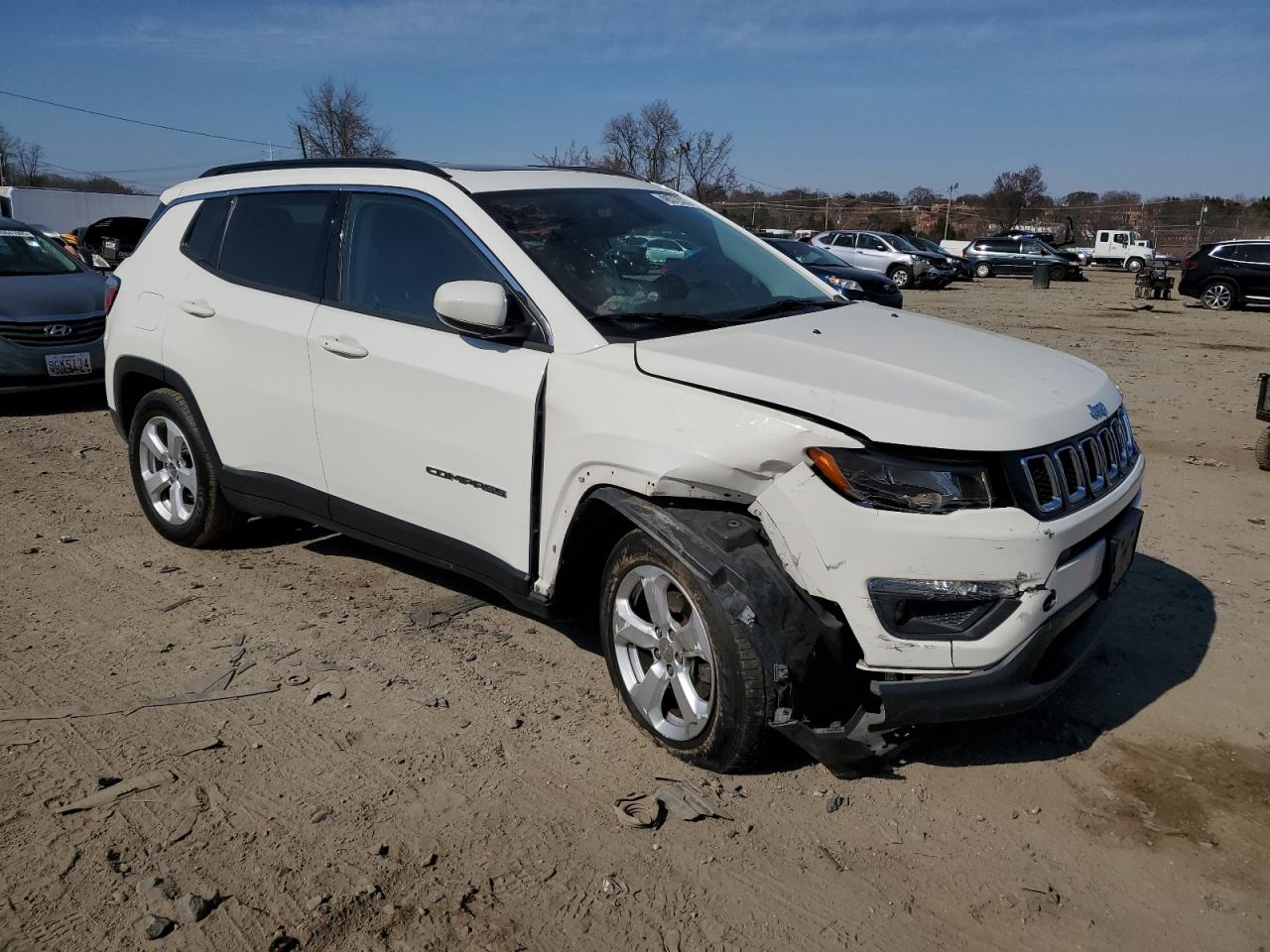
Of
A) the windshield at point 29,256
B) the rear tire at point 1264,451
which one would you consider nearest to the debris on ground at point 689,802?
the rear tire at point 1264,451

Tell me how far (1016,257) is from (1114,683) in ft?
113

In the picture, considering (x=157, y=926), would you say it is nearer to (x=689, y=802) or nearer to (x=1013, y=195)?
(x=689, y=802)

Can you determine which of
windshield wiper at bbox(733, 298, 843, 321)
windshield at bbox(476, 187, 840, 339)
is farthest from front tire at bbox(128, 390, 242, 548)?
windshield wiper at bbox(733, 298, 843, 321)

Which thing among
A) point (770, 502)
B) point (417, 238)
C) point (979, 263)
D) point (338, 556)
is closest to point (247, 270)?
point (417, 238)

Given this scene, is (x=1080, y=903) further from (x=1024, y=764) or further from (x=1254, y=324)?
(x=1254, y=324)

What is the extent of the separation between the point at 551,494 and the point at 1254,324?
771 inches

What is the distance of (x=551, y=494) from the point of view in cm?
343

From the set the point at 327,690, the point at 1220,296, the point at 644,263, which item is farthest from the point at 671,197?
the point at 1220,296

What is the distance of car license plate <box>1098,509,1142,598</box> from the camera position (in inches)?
126

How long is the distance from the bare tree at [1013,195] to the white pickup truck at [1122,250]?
13.3 m

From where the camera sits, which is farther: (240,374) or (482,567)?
(240,374)

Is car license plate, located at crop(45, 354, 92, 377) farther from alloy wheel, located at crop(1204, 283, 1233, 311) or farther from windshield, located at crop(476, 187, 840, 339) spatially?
alloy wheel, located at crop(1204, 283, 1233, 311)

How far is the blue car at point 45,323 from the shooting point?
853cm

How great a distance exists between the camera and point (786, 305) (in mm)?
4066
